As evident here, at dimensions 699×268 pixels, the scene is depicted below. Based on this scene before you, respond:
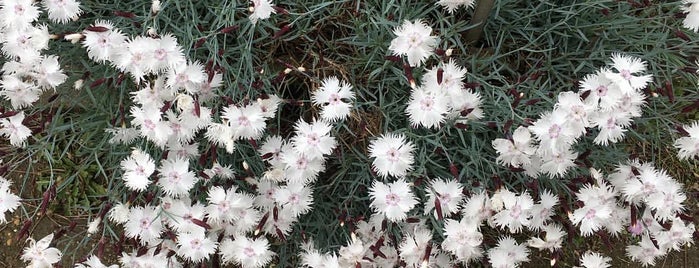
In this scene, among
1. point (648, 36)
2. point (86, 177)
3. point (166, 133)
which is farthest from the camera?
point (86, 177)

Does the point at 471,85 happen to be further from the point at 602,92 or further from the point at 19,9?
the point at 19,9

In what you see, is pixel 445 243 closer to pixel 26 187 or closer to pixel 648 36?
pixel 648 36

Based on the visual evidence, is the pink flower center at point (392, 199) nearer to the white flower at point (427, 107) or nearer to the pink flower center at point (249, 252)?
the white flower at point (427, 107)

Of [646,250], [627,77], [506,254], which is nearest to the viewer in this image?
[627,77]

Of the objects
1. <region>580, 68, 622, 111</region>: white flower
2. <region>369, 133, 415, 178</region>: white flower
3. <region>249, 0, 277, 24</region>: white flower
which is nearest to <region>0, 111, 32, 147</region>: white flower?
<region>249, 0, 277, 24</region>: white flower

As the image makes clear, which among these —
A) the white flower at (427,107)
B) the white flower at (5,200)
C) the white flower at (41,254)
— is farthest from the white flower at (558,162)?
the white flower at (5,200)

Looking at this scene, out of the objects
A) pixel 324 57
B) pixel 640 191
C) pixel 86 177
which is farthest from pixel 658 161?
pixel 86 177

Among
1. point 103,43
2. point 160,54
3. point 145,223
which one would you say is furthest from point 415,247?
point 103,43
